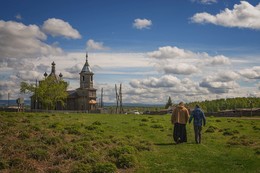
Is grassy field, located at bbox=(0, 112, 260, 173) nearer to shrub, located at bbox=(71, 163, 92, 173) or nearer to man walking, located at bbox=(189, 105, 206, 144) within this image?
shrub, located at bbox=(71, 163, 92, 173)

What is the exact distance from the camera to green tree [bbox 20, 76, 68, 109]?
271 feet

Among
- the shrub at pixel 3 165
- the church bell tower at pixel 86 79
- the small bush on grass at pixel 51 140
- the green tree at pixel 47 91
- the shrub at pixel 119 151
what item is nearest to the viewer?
the shrub at pixel 3 165

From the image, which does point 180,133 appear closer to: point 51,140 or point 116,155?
point 116,155

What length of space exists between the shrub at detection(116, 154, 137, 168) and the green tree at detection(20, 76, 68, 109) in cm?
7112

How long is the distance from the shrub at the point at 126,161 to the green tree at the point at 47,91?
7112 cm

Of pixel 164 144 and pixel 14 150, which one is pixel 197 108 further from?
pixel 14 150

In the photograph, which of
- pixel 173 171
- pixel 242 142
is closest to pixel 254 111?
pixel 242 142

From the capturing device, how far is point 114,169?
12.4 m

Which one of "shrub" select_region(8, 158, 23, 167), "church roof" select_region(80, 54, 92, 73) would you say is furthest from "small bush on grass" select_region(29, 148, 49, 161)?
"church roof" select_region(80, 54, 92, 73)

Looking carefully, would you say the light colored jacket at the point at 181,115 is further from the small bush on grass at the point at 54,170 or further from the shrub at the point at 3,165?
the shrub at the point at 3,165

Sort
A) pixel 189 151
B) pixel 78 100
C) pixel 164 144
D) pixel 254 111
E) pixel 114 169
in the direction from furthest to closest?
1. pixel 78 100
2. pixel 254 111
3. pixel 164 144
4. pixel 189 151
5. pixel 114 169

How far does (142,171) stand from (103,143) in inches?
210

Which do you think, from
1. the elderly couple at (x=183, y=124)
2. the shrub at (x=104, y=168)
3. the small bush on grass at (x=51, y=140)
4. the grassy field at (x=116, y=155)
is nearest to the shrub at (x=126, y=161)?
the grassy field at (x=116, y=155)

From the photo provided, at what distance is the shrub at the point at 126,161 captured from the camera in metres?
Result: 13.5
